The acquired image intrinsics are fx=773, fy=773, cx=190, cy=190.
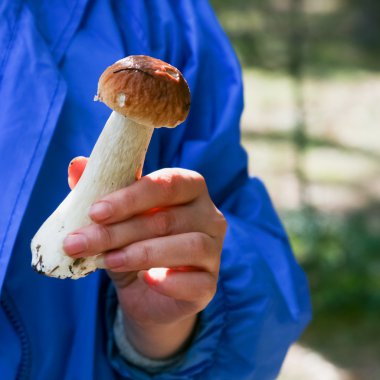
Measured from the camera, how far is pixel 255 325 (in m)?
1.20

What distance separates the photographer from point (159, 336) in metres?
1.11

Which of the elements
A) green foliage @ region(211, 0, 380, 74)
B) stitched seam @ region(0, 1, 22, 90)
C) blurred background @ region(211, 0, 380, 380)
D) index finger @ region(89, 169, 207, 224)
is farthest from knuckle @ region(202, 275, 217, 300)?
green foliage @ region(211, 0, 380, 74)

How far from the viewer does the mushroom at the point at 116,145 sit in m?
0.83

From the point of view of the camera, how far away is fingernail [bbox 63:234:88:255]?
2.74 ft

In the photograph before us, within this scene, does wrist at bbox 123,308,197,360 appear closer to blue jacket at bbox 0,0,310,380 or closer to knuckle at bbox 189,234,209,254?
blue jacket at bbox 0,0,310,380

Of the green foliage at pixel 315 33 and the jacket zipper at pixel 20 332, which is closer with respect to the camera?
the jacket zipper at pixel 20 332

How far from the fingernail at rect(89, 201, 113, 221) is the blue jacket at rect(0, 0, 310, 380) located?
16 cm

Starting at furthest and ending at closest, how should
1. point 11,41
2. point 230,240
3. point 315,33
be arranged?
point 315,33, point 230,240, point 11,41

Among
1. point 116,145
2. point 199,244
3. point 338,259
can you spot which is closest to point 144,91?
point 116,145

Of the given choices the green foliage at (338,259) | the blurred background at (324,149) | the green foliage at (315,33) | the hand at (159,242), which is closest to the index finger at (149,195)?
the hand at (159,242)

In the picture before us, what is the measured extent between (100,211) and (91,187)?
2.7 inches

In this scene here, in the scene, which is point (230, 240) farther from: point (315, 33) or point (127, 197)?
point (315, 33)

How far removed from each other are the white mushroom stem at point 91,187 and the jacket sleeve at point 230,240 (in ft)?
0.96

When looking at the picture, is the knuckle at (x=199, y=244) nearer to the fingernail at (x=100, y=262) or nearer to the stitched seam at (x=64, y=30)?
the fingernail at (x=100, y=262)
